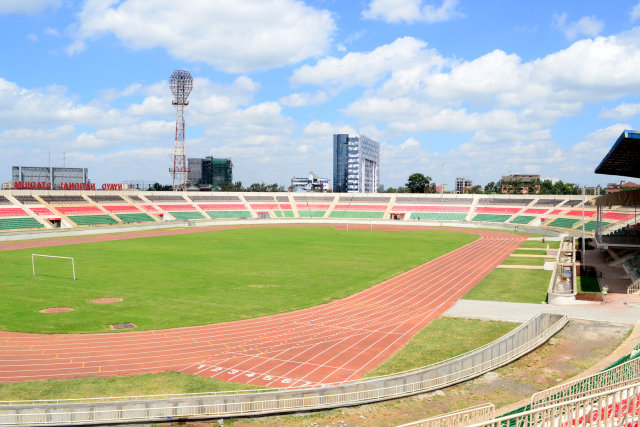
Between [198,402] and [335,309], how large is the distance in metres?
14.4

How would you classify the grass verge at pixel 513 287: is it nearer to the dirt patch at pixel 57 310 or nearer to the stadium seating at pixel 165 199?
the dirt patch at pixel 57 310

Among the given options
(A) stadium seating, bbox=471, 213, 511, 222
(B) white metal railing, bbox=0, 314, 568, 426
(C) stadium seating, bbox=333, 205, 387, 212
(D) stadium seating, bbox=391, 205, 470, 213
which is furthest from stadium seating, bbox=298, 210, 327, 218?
(B) white metal railing, bbox=0, 314, 568, 426

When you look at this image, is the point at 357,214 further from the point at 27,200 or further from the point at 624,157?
the point at 624,157

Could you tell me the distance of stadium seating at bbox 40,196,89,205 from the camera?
282 feet

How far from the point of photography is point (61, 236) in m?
67.2

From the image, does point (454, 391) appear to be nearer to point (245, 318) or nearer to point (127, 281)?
point (245, 318)

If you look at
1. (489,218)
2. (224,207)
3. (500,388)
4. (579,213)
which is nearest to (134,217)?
(224,207)

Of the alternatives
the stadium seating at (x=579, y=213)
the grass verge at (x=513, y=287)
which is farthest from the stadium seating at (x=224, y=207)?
the grass verge at (x=513, y=287)

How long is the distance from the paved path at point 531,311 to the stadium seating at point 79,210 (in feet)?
247

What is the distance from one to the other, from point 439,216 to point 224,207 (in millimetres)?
45883

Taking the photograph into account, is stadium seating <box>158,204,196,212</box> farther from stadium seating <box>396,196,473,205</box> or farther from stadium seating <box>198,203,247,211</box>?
stadium seating <box>396,196,473,205</box>

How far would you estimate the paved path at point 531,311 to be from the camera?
2547 centimetres

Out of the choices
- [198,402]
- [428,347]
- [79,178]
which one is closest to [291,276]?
[428,347]

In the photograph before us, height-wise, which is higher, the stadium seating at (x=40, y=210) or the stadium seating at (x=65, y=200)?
the stadium seating at (x=65, y=200)
